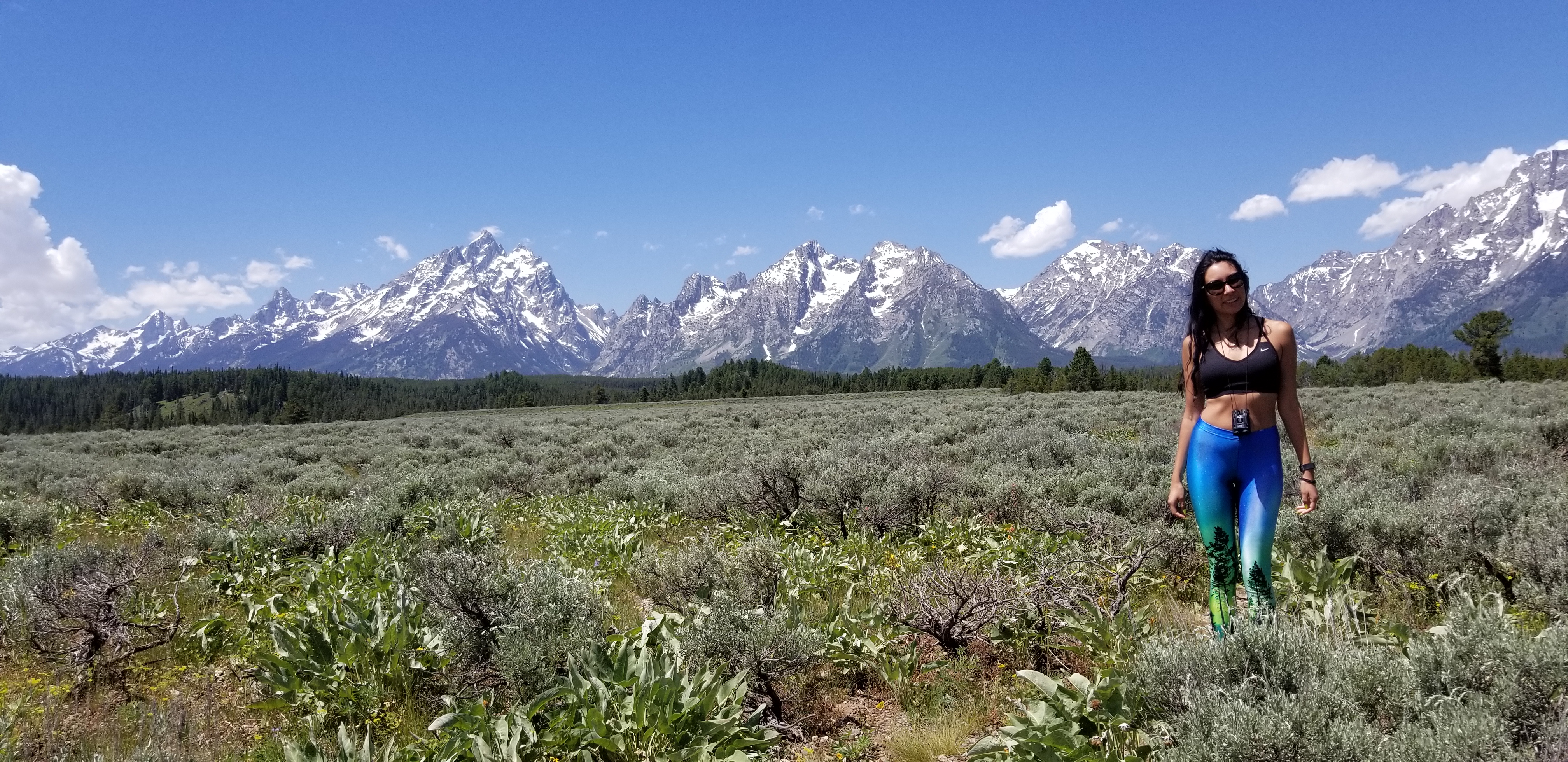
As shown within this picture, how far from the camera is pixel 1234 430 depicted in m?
4.24

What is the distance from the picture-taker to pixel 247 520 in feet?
26.5

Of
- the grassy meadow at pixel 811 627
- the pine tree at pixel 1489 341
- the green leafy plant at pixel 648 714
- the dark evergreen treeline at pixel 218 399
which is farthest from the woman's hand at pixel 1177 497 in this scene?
the dark evergreen treeline at pixel 218 399

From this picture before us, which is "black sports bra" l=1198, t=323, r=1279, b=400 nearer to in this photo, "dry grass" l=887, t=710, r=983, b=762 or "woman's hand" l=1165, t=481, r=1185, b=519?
"woman's hand" l=1165, t=481, r=1185, b=519

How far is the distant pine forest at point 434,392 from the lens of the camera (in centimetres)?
7869

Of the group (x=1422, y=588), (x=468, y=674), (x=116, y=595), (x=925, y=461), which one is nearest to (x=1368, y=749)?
(x=1422, y=588)

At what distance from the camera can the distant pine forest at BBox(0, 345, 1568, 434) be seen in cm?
7869

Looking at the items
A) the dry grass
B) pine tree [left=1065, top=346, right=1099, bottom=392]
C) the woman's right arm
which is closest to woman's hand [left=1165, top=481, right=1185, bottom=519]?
the woman's right arm

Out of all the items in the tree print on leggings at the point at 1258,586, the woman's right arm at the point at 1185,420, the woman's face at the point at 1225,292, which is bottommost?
the tree print on leggings at the point at 1258,586

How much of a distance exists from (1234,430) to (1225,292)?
36.0 inches

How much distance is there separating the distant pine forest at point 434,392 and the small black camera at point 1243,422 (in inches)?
2960

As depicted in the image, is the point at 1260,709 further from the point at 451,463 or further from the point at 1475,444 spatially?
the point at 451,463

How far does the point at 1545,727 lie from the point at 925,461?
32.3ft

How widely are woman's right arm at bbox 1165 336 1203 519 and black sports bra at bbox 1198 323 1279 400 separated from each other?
0.13 m

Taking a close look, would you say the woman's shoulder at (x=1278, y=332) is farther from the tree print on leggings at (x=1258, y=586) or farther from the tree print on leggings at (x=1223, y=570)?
the tree print on leggings at (x=1258, y=586)
